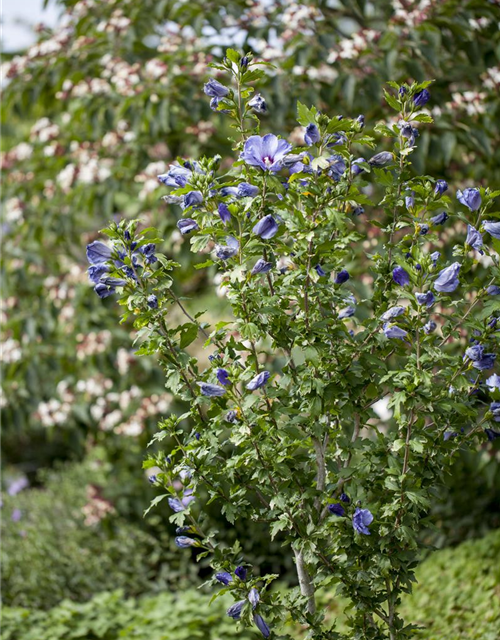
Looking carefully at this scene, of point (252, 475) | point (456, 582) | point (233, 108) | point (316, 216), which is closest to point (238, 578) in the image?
point (252, 475)

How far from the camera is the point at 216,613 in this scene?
298 centimetres

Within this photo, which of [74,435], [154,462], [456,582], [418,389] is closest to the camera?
[418,389]

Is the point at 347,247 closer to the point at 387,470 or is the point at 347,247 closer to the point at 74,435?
the point at 387,470

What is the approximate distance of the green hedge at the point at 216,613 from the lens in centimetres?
267

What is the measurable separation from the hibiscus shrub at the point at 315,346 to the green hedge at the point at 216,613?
1.05 metres

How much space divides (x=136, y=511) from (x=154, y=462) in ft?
7.80

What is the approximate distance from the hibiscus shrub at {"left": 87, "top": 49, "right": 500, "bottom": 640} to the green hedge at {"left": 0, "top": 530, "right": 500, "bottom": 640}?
3.45 feet

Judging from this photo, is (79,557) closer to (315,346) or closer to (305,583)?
(305,583)

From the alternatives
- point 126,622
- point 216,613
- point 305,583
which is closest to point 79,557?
point 126,622

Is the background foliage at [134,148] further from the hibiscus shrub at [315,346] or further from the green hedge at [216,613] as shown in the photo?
the hibiscus shrub at [315,346]

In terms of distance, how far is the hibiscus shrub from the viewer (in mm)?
1547

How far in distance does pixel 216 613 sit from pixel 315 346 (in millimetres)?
1813

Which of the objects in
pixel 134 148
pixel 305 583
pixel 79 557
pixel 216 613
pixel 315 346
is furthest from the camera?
pixel 79 557

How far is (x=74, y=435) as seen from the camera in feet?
12.8
